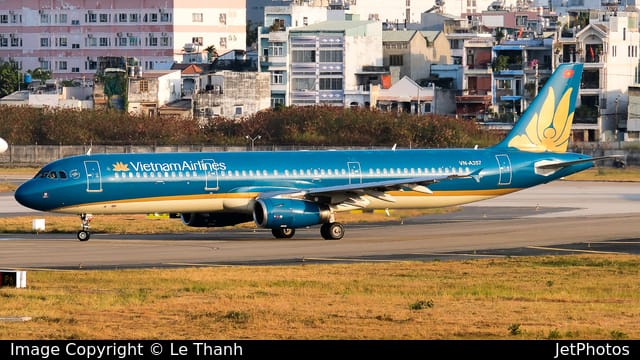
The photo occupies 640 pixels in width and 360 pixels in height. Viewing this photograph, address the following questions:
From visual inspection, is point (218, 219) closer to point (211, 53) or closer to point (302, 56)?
point (302, 56)

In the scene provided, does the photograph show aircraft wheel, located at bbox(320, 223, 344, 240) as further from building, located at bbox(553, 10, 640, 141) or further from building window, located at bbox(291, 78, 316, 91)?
building window, located at bbox(291, 78, 316, 91)

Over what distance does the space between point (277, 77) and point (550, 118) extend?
298 feet

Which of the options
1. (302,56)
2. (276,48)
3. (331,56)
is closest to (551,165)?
(302,56)

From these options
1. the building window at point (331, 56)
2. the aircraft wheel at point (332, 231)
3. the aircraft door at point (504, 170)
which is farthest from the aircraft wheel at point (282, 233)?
the building window at point (331, 56)

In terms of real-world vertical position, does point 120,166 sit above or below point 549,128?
below

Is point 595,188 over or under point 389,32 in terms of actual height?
under

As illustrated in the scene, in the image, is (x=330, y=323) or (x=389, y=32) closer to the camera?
(x=330, y=323)

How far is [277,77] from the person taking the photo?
158250 mm

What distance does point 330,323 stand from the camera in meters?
34.6

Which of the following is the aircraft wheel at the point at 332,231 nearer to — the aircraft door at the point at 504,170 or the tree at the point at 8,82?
the aircraft door at the point at 504,170

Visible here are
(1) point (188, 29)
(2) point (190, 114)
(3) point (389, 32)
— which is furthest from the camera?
(1) point (188, 29)

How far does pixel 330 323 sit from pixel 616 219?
→ 38.6 metres
